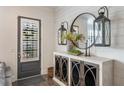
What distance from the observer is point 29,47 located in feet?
12.6

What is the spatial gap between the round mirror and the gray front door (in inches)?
55.6

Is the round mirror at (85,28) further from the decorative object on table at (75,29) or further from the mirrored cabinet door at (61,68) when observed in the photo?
the mirrored cabinet door at (61,68)

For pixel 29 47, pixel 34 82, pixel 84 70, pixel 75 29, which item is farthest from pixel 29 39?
pixel 84 70

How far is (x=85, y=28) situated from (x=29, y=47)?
1.93 meters

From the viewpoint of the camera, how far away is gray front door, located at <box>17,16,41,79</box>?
144 inches

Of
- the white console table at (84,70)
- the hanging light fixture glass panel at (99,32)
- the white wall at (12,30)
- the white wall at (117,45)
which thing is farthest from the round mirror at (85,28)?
the white wall at (12,30)

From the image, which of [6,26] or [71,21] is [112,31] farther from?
[6,26]

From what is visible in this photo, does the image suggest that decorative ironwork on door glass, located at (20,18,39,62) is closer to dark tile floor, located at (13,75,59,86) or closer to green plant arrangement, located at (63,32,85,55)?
dark tile floor, located at (13,75,59,86)

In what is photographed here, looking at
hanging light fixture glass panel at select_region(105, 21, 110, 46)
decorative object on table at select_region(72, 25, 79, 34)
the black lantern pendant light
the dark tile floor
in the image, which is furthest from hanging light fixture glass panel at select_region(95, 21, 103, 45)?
the dark tile floor

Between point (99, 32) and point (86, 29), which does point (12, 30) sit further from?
point (99, 32)

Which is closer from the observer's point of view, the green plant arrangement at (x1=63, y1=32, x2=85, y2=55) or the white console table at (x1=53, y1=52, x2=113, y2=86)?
the white console table at (x1=53, y1=52, x2=113, y2=86)

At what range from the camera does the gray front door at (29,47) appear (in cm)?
365
